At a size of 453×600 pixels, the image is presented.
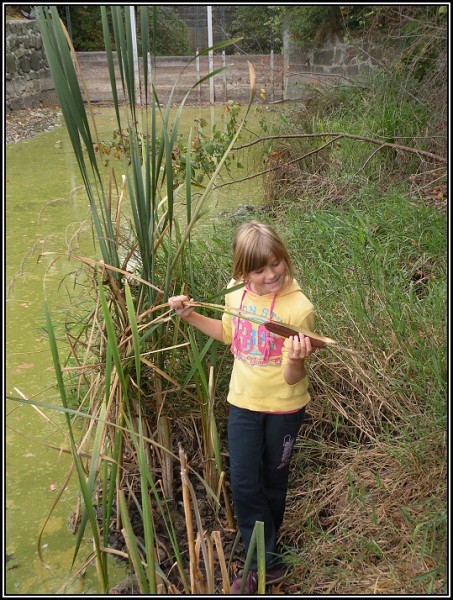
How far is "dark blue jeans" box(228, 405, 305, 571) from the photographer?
5.61 feet

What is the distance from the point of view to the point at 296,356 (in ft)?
4.95

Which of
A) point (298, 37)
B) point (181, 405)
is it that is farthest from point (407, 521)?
point (298, 37)

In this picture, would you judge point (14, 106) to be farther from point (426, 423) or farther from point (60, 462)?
point (426, 423)

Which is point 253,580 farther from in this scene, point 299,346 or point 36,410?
point 36,410

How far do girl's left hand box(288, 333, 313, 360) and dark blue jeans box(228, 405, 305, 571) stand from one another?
24 centimetres

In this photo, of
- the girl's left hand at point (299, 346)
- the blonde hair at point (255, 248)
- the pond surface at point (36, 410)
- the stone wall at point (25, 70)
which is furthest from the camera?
the stone wall at point (25, 70)

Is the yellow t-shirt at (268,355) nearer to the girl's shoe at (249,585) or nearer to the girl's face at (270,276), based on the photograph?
the girl's face at (270,276)

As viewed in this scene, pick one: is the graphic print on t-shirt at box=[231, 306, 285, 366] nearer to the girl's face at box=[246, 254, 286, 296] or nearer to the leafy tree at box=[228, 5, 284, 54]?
the girl's face at box=[246, 254, 286, 296]

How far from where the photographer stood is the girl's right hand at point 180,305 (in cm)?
168

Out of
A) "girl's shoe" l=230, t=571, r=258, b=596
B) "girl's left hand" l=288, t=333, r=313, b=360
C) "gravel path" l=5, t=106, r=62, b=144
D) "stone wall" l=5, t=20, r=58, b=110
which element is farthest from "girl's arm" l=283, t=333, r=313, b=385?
"stone wall" l=5, t=20, r=58, b=110

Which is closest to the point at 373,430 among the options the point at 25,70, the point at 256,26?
the point at 25,70

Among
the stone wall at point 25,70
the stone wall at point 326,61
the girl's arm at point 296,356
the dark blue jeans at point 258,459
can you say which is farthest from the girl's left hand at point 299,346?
the stone wall at point 25,70

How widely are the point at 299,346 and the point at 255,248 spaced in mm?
269

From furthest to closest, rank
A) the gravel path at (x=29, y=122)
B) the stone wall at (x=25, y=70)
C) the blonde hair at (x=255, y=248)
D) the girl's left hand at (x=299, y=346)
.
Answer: the stone wall at (x=25, y=70) → the gravel path at (x=29, y=122) → the blonde hair at (x=255, y=248) → the girl's left hand at (x=299, y=346)
